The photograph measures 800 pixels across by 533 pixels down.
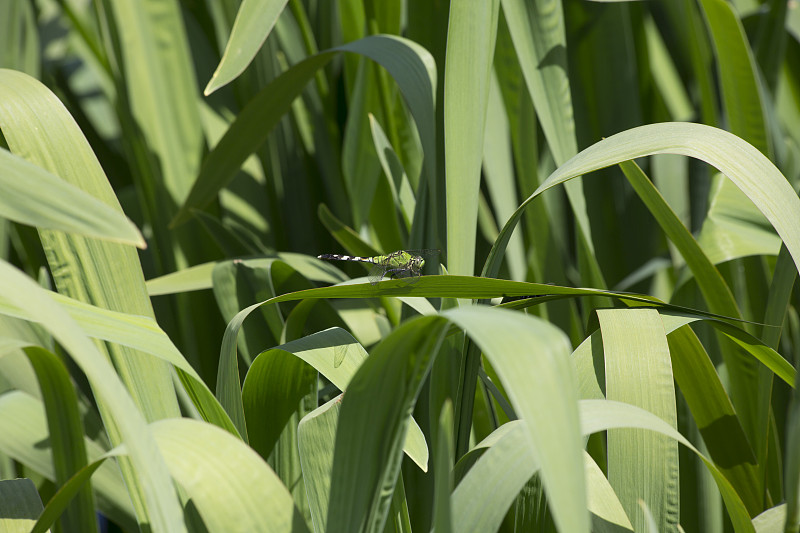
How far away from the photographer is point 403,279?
40cm

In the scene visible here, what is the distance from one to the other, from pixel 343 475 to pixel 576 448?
12 cm

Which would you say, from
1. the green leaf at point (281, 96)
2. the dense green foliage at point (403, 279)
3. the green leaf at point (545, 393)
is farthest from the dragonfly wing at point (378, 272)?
the green leaf at point (545, 393)

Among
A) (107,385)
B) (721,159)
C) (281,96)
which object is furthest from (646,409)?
(281,96)

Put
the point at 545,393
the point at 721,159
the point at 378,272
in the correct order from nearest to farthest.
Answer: the point at 545,393, the point at 721,159, the point at 378,272

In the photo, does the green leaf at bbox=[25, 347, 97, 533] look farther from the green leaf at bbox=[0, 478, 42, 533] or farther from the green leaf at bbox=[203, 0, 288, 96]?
the green leaf at bbox=[203, 0, 288, 96]

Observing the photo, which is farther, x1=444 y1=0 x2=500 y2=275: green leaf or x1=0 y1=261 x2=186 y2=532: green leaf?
x1=444 y1=0 x2=500 y2=275: green leaf

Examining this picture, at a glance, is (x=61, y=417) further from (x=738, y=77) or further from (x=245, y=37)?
(x=738, y=77)

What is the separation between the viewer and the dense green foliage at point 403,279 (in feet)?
0.88

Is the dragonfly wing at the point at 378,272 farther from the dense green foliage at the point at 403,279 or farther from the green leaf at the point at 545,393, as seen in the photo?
the green leaf at the point at 545,393

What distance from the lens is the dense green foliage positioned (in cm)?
27

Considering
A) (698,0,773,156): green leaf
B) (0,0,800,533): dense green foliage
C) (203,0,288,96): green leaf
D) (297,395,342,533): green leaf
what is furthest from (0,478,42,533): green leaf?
(698,0,773,156): green leaf

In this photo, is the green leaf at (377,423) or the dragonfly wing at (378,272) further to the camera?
the dragonfly wing at (378,272)

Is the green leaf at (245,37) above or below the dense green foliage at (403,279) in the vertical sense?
above

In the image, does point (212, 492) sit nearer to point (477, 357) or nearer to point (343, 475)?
point (343, 475)
